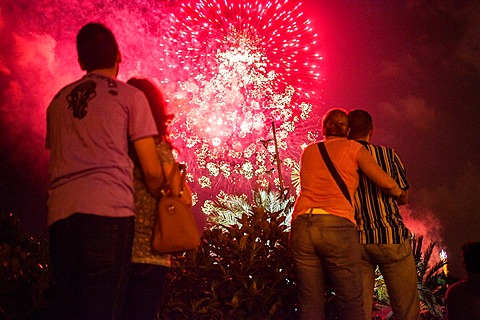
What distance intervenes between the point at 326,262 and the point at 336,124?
3.53 feet

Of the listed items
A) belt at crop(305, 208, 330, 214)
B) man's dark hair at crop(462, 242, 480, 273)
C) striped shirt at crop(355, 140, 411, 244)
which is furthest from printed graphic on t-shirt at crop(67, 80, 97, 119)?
man's dark hair at crop(462, 242, 480, 273)

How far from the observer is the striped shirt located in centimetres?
443

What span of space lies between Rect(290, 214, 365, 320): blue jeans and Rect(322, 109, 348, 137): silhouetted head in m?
0.71

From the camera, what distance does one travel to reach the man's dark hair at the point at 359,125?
4719 millimetres

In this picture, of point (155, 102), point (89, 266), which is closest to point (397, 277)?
point (155, 102)

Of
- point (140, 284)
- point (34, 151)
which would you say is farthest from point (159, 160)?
point (34, 151)

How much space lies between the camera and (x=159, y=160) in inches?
110

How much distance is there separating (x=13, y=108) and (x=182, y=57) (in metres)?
4.56

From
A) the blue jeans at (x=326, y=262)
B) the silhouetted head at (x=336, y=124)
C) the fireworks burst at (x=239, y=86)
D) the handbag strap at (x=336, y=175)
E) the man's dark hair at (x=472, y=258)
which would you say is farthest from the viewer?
the fireworks burst at (x=239, y=86)

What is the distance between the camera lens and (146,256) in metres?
2.89

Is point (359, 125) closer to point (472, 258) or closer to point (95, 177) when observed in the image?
point (472, 258)

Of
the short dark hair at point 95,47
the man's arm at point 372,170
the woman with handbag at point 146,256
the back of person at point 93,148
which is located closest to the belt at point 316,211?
the man's arm at point 372,170

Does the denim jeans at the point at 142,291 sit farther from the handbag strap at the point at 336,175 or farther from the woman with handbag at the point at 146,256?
the handbag strap at the point at 336,175

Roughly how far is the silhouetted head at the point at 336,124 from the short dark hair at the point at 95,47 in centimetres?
216
